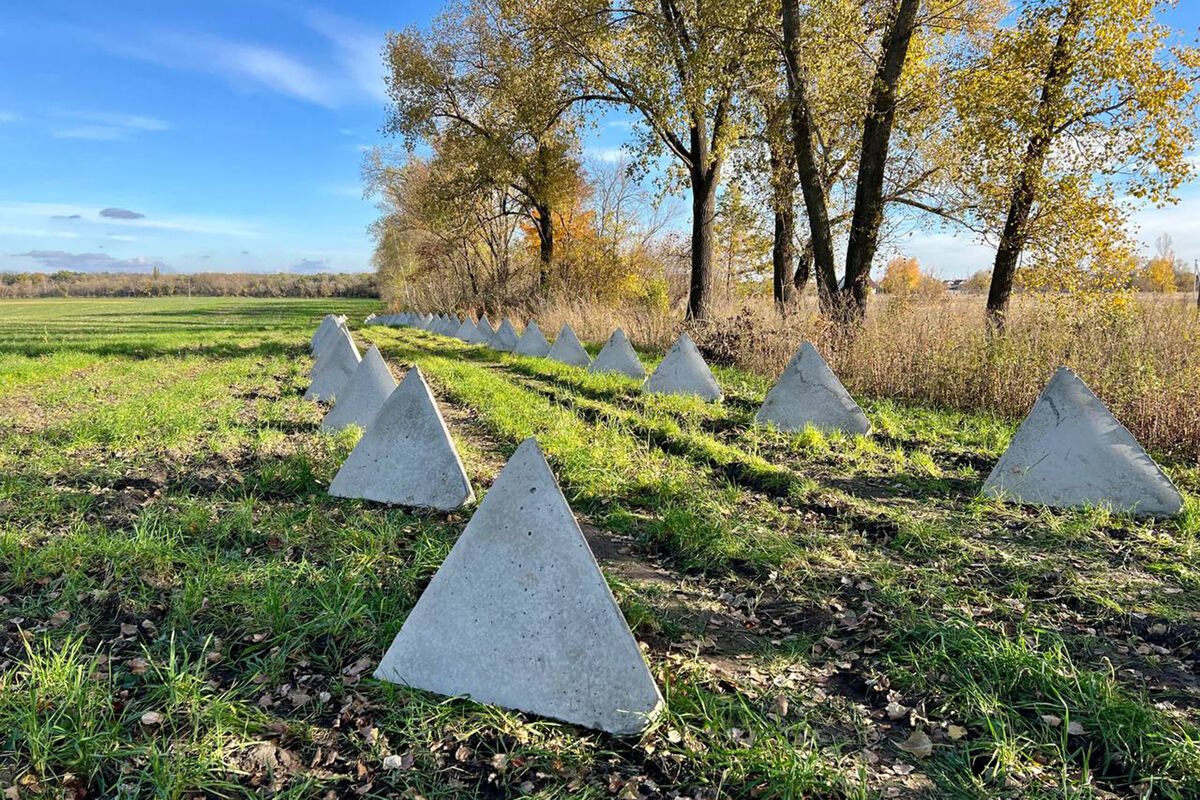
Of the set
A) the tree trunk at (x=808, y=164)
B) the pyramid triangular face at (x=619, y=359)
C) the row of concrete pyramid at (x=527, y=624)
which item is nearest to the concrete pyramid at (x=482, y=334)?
the pyramid triangular face at (x=619, y=359)

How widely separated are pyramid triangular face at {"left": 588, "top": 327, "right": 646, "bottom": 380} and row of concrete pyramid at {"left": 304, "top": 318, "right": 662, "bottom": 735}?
24.5 ft

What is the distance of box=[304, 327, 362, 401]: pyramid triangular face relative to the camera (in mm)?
7680

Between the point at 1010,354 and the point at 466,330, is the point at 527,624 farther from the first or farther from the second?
the point at 466,330

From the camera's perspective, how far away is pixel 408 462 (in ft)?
14.0

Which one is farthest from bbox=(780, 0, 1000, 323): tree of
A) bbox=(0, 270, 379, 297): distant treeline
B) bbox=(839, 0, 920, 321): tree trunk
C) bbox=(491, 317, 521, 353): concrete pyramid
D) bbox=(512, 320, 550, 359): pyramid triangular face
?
bbox=(0, 270, 379, 297): distant treeline

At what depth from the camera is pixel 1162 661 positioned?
2533mm

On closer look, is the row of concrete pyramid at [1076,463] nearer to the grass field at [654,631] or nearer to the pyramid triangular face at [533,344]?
the grass field at [654,631]

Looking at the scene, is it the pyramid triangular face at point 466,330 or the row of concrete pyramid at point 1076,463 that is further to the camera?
the pyramid triangular face at point 466,330

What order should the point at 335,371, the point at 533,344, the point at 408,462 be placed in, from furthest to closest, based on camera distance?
the point at 533,344 → the point at 335,371 → the point at 408,462

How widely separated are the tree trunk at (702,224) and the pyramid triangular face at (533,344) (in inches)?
153

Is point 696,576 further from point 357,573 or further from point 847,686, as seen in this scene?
point 357,573

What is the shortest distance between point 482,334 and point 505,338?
2.64 m

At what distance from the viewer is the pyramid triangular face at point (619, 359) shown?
9891 millimetres

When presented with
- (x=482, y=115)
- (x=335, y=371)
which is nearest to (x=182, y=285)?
(x=482, y=115)
